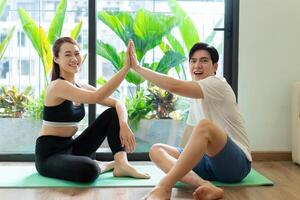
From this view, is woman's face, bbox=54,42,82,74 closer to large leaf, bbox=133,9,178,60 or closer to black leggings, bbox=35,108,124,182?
black leggings, bbox=35,108,124,182

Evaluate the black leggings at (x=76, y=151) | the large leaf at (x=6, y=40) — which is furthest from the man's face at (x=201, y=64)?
the large leaf at (x=6, y=40)

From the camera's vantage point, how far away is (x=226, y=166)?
2.56 meters

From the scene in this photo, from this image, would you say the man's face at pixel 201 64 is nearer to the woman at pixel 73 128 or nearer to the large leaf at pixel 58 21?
the woman at pixel 73 128

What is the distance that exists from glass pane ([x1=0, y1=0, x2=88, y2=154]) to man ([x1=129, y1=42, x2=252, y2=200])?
3.13 ft

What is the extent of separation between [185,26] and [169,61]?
30 cm

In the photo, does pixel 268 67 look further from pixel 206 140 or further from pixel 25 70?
pixel 25 70

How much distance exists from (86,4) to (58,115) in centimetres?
110

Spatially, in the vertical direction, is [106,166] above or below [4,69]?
below

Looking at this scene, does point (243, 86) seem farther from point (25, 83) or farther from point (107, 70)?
point (25, 83)

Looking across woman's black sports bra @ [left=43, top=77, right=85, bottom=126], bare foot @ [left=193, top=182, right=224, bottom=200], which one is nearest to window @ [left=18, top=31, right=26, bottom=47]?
woman's black sports bra @ [left=43, top=77, right=85, bottom=126]

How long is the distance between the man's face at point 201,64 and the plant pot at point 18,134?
4.99 ft

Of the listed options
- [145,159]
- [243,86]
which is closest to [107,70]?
[145,159]

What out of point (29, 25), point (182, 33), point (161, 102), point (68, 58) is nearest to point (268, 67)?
point (182, 33)

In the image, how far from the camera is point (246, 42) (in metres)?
3.57
